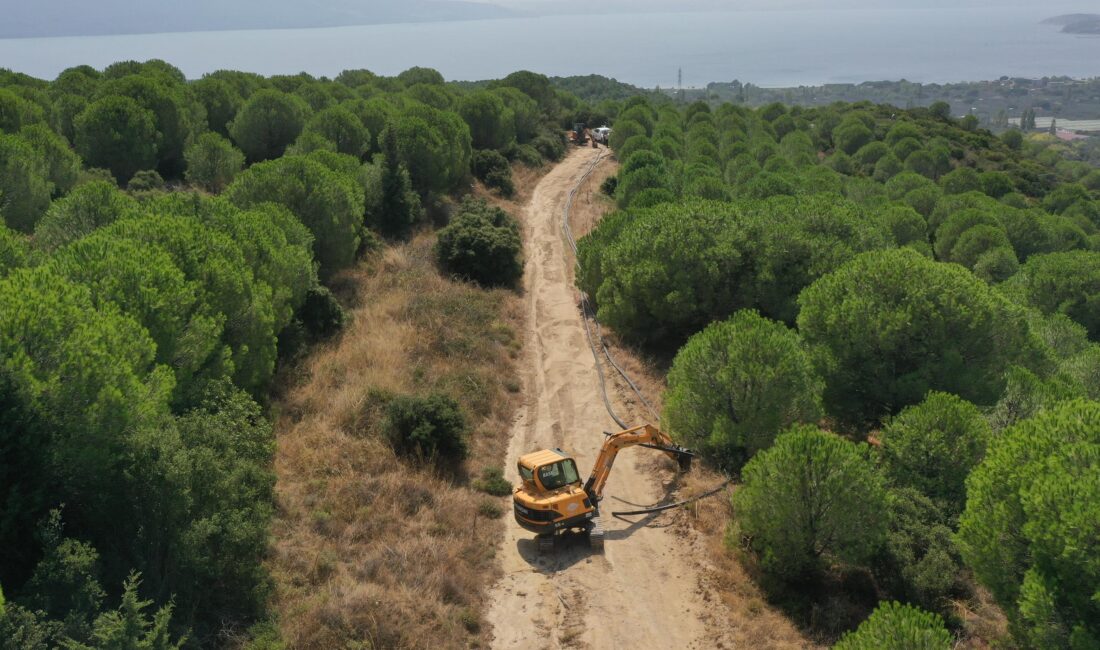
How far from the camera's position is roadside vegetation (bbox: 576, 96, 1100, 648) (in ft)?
51.0

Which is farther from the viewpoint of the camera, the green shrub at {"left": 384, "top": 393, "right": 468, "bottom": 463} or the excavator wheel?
the green shrub at {"left": 384, "top": 393, "right": 468, "bottom": 463}

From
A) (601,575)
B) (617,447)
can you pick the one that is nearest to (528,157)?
(617,447)

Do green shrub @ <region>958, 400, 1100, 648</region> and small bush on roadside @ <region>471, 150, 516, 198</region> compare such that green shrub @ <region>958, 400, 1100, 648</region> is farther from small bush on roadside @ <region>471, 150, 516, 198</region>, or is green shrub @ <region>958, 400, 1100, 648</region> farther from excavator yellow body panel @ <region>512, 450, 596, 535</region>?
small bush on roadside @ <region>471, 150, 516, 198</region>

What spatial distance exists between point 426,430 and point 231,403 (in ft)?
23.4

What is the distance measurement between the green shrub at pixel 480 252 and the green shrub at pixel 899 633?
3511 centimetres

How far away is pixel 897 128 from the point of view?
102875mm

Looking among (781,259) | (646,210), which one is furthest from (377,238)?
(781,259)

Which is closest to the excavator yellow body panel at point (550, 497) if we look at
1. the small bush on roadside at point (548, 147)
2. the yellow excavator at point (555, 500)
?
the yellow excavator at point (555, 500)

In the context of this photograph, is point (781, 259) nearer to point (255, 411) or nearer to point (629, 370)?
point (629, 370)

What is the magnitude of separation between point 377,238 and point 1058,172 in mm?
136935

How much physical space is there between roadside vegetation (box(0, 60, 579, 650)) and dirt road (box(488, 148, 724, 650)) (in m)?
1.14

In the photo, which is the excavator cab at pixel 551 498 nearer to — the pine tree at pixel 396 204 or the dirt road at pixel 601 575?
the dirt road at pixel 601 575

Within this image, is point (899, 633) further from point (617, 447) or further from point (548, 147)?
point (548, 147)

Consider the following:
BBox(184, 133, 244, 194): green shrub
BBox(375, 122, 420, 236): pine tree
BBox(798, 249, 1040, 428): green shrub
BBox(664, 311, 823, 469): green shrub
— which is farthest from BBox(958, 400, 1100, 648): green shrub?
BBox(184, 133, 244, 194): green shrub
